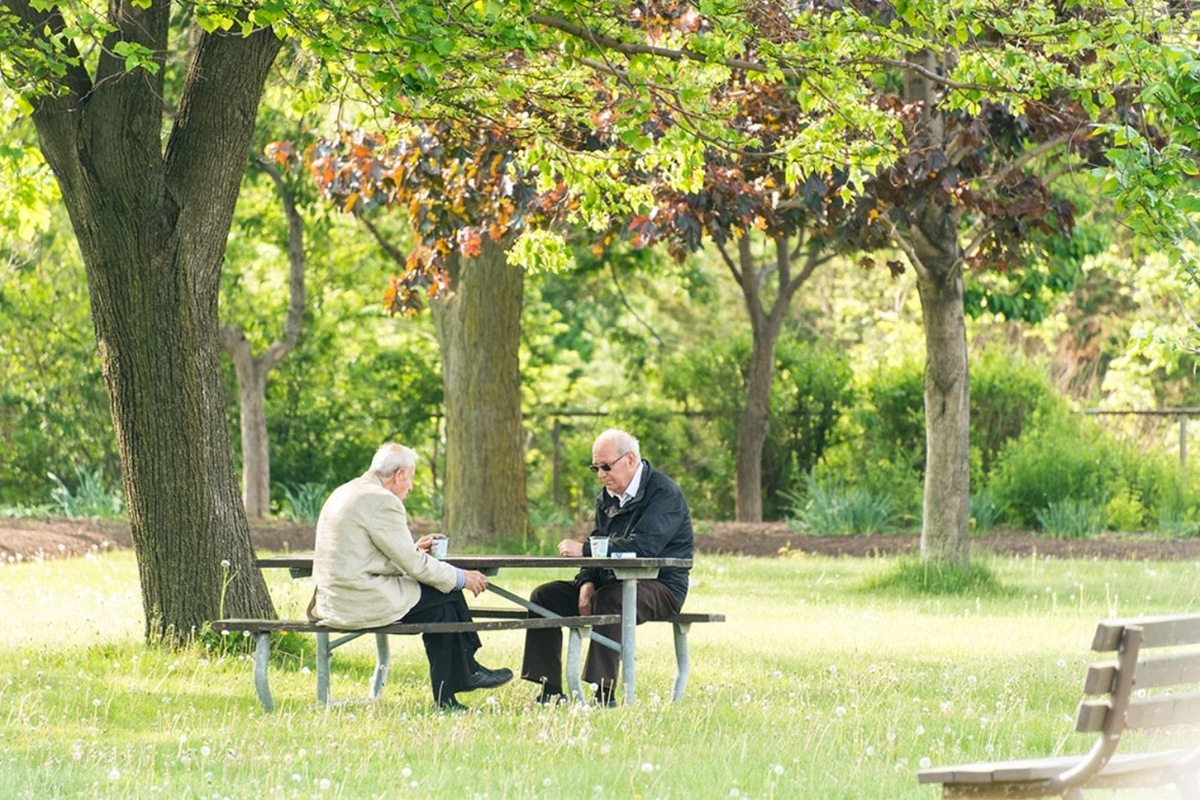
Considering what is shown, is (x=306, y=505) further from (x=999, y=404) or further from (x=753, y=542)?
(x=999, y=404)

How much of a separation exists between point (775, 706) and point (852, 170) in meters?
3.28

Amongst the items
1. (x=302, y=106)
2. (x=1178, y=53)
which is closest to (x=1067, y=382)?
(x=302, y=106)

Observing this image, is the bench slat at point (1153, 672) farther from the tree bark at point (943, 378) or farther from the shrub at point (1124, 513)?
the shrub at point (1124, 513)

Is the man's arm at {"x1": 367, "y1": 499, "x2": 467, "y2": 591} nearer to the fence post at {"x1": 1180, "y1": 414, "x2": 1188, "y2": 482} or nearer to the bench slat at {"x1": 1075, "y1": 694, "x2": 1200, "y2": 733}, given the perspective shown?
the bench slat at {"x1": 1075, "y1": 694, "x2": 1200, "y2": 733}

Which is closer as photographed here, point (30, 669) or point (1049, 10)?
point (1049, 10)

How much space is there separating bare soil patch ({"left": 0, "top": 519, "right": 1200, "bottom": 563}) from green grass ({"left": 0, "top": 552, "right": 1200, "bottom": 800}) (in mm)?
5099

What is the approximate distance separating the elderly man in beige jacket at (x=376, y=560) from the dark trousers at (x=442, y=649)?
0.07ft

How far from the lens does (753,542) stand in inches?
836

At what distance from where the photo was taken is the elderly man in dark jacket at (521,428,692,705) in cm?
968

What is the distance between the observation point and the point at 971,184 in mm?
14242

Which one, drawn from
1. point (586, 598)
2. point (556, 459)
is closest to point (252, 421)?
point (556, 459)

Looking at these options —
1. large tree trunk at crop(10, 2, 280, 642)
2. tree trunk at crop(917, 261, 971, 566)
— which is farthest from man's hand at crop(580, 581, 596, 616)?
tree trunk at crop(917, 261, 971, 566)

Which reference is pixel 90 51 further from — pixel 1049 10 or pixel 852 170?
pixel 1049 10

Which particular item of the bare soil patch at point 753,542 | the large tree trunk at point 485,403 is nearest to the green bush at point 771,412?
the bare soil patch at point 753,542
